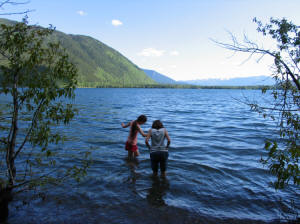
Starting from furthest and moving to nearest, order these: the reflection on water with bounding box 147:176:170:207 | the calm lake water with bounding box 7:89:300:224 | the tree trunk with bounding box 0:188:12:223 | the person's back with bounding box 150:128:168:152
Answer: the person's back with bounding box 150:128:168:152 → the reflection on water with bounding box 147:176:170:207 → the calm lake water with bounding box 7:89:300:224 → the tree trunk with bounding box 0:188:12:223

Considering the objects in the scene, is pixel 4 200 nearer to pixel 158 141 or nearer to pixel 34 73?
pixel 34 73

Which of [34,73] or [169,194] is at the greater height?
[34,73]

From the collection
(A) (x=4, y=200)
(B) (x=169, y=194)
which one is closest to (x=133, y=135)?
(B) (x=169, y=194)

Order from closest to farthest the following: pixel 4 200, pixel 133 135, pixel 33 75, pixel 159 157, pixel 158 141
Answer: pixel 33 75 → pixel 4 200 → pixel 158 141 → pixel 159 157 → pixel 133 135

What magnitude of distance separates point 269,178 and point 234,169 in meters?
1.57

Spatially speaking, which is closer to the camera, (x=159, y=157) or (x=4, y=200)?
(x=4, y=200)

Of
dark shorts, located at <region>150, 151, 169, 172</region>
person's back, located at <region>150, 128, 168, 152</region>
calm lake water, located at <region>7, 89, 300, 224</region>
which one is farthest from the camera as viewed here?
dark shorts, located at <region>150, 151, 169, 172</region>

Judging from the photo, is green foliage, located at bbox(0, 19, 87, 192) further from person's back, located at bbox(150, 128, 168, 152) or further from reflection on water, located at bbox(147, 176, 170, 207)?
reflection on water, located at bbox(147, 176, 170, 207)

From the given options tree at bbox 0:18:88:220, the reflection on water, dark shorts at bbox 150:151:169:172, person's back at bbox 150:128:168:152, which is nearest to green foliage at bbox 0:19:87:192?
tree at bbox 0:18:88:220

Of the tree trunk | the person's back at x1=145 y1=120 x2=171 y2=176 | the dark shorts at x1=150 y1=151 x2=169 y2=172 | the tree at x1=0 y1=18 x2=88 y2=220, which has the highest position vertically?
the tree at x1=0 y1=18 x2=88 y2=220

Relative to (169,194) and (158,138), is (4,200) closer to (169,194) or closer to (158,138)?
(158,138)

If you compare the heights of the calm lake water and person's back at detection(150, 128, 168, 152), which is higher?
person's back at detection(150, 128, 168, 152)

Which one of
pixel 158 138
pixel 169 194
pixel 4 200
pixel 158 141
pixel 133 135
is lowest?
pixel 169 194

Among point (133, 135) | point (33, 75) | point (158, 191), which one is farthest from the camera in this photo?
point (133, 135)
